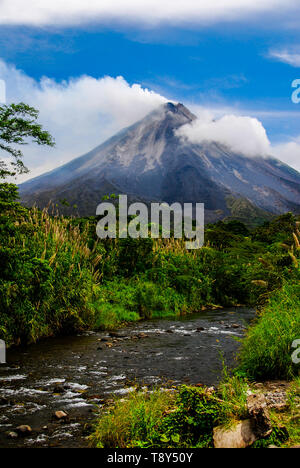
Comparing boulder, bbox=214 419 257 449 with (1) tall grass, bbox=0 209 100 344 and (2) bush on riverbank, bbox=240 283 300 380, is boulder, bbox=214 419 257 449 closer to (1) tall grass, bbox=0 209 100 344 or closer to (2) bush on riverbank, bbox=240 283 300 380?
(2) bush on riverbank, bbox=240 283 300 380

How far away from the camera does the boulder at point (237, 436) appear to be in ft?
13.0

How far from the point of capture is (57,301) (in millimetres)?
10883

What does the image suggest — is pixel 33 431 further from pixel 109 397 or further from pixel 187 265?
pixel 187 265

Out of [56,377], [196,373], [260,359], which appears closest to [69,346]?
[56,377]

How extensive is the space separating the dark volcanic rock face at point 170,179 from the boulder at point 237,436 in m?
120

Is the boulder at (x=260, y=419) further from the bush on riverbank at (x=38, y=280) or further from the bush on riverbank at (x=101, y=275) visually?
the bush on riverbank at (x=38, y=280)

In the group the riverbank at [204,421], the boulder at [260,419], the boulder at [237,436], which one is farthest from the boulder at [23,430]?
the boulder at [260,419]

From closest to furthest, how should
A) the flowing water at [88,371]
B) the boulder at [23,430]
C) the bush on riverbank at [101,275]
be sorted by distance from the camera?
the boulder at [23,430], the flowing water at [88,371], the bush on riverbank at [101,275]

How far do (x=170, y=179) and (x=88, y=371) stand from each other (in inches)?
6470

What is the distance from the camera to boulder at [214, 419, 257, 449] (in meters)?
3.97

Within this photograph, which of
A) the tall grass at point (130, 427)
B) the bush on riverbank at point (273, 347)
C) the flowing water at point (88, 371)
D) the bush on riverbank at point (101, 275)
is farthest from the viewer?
the bush on riverbank at point (101, 275)

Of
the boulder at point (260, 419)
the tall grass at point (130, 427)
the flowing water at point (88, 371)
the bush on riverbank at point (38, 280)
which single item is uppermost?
the bush on riverbank at point (38, 280)

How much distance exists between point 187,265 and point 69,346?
930cm

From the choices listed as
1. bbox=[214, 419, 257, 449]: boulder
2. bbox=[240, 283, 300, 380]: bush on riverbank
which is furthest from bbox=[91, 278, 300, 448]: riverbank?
bbox=[240, 283, 300, 380]: bush on riverbank
